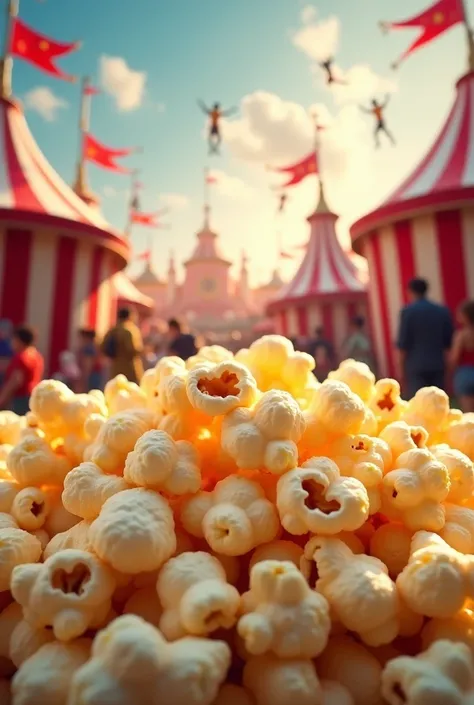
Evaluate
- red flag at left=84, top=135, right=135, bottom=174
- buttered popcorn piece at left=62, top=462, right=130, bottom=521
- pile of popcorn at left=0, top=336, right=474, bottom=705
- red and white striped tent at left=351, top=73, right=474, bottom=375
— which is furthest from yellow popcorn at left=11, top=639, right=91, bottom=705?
red flag at left=84, top=135, right=135, bottom=174

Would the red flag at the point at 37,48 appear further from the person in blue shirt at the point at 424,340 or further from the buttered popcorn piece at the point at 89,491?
the buttered popcorn piece at the point at 89,491

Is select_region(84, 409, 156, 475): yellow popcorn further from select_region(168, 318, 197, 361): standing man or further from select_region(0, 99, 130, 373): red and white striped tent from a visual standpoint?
select_region(0, 99, 130, 373): red and white striped tent

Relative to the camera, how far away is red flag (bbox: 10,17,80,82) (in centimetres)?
441

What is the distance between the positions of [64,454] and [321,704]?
48 cm

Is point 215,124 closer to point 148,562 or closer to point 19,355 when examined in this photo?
point 19,355

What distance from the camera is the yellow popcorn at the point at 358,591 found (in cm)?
47

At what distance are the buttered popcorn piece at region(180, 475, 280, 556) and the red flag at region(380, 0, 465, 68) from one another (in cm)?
543

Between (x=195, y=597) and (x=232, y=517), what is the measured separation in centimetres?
9

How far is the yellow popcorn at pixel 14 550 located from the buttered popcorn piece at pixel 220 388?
0.25 meters

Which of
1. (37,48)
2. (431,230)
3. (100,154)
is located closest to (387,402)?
(431,230)

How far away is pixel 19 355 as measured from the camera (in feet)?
7.80

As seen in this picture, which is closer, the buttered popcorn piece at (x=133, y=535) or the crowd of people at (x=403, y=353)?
the buttered popcorn piece at (x=133, y=535)

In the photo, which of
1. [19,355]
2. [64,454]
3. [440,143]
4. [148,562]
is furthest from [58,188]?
[148,562]

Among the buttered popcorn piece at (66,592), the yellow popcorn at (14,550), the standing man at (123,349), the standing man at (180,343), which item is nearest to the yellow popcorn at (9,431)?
the yellow popcorn at (14,550)
